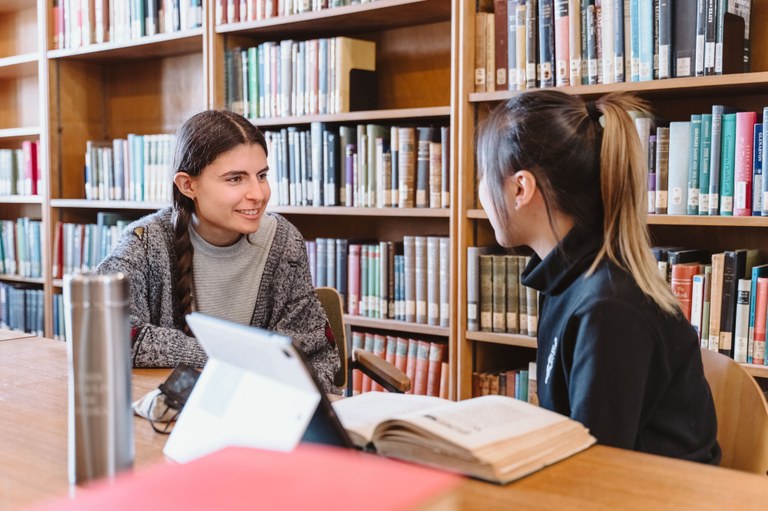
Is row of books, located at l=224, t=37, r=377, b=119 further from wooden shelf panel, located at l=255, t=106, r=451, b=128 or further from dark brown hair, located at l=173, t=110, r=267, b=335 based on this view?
dark brown hair, located at l=173, t=110, r=267, b=335

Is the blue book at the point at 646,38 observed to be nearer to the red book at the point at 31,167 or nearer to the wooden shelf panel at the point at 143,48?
the wooden shelf panel at the point at 143,48

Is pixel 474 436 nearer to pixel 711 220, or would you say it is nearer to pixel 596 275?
pixel 596 275

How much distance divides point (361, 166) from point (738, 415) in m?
1.64

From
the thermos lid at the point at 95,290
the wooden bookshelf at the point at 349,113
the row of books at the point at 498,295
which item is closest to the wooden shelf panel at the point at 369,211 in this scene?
the wooden bookshelf at the point at 349,113

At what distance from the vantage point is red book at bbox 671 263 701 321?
7.23ft

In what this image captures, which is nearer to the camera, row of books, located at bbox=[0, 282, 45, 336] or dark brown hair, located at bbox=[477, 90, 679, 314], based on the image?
dark brown hair, located at bbox=[477, 90, 679, 314]

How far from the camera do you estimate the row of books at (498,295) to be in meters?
2.48

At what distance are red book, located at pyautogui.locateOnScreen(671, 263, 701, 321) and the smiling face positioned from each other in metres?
1.08

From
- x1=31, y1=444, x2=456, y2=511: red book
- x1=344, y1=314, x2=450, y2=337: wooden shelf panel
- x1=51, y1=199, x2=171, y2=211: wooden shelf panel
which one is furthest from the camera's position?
x1=51, y1=199, x2=171, y2=211: wooden shelf panel

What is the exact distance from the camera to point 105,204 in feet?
11.5

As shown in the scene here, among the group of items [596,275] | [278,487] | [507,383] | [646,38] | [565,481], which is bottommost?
[507,383]

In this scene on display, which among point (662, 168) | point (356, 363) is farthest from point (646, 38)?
point (356, 363)

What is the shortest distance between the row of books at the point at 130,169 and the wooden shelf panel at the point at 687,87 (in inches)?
60.1

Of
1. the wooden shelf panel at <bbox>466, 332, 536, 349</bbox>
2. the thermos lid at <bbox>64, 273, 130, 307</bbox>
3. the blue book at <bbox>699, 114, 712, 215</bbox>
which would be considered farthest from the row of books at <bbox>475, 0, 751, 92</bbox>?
the thermos lid at <bbox>64, 273, 130, 307</bbox>
